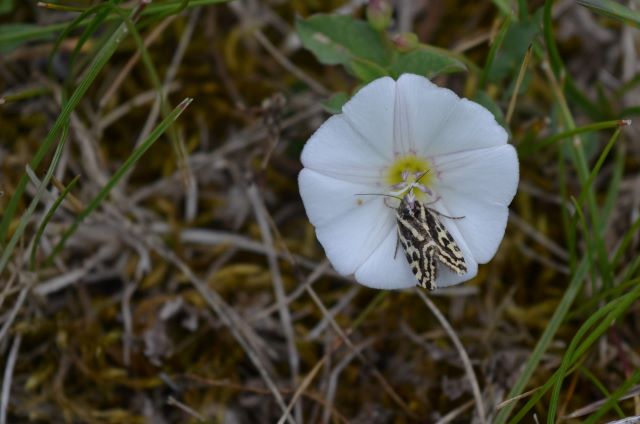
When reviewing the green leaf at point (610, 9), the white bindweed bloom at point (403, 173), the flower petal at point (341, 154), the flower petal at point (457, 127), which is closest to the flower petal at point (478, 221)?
the white bindweed bloom at point (403, 173)

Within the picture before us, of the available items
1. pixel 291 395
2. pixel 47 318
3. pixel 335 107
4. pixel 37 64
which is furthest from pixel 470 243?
pixel 37 64

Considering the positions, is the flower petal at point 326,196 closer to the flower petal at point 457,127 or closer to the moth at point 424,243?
the moth at point 424,243

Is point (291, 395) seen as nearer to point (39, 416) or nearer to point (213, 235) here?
point (213, 235)

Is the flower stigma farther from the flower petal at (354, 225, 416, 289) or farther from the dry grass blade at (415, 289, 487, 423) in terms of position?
the dry grass blade at (415, 289, 487, 423)

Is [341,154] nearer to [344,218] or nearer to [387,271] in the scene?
[344,218]

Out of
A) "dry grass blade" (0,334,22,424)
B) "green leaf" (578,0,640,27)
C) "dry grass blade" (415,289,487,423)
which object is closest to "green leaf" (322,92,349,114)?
"dry grass blade" (415,289,487,423)

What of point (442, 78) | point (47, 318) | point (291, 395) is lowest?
point (291, 395)

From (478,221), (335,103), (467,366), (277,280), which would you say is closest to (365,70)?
(335,103)
